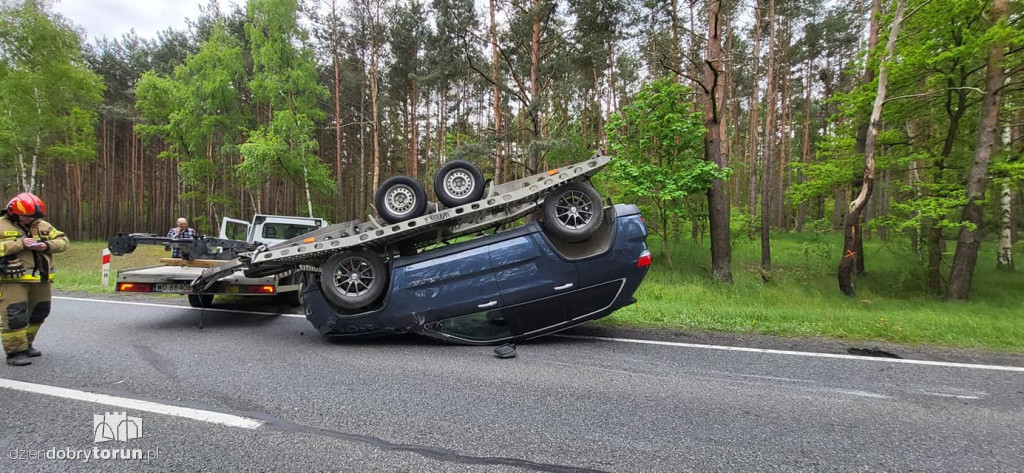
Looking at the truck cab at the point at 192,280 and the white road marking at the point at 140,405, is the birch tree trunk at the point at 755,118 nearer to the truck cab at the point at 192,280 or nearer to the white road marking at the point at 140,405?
the truck cab at the point at 192,280

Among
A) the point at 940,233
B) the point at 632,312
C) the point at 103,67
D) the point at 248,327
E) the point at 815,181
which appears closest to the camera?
the point at 248,327

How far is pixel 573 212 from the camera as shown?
442cm

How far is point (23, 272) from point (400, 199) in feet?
11.4

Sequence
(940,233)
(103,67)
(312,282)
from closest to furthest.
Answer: (312,282), (940,233), (103,67)

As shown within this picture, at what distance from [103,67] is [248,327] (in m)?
32.4

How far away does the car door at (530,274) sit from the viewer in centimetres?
415

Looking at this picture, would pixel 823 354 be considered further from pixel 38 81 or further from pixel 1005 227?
pixel 38 81

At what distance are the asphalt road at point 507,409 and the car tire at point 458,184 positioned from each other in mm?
1666

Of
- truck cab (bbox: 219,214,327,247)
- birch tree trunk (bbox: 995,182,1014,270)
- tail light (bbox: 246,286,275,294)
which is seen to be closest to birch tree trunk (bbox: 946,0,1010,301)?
birch tree trunk (bbox: 995,182,1014,270)

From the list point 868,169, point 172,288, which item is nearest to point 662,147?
point 868,169

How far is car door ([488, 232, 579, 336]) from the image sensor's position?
4.15 m

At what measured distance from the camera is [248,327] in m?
5.31

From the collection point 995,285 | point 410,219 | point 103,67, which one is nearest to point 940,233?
point 995,285

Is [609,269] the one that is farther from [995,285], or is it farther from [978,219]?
[995,285]
